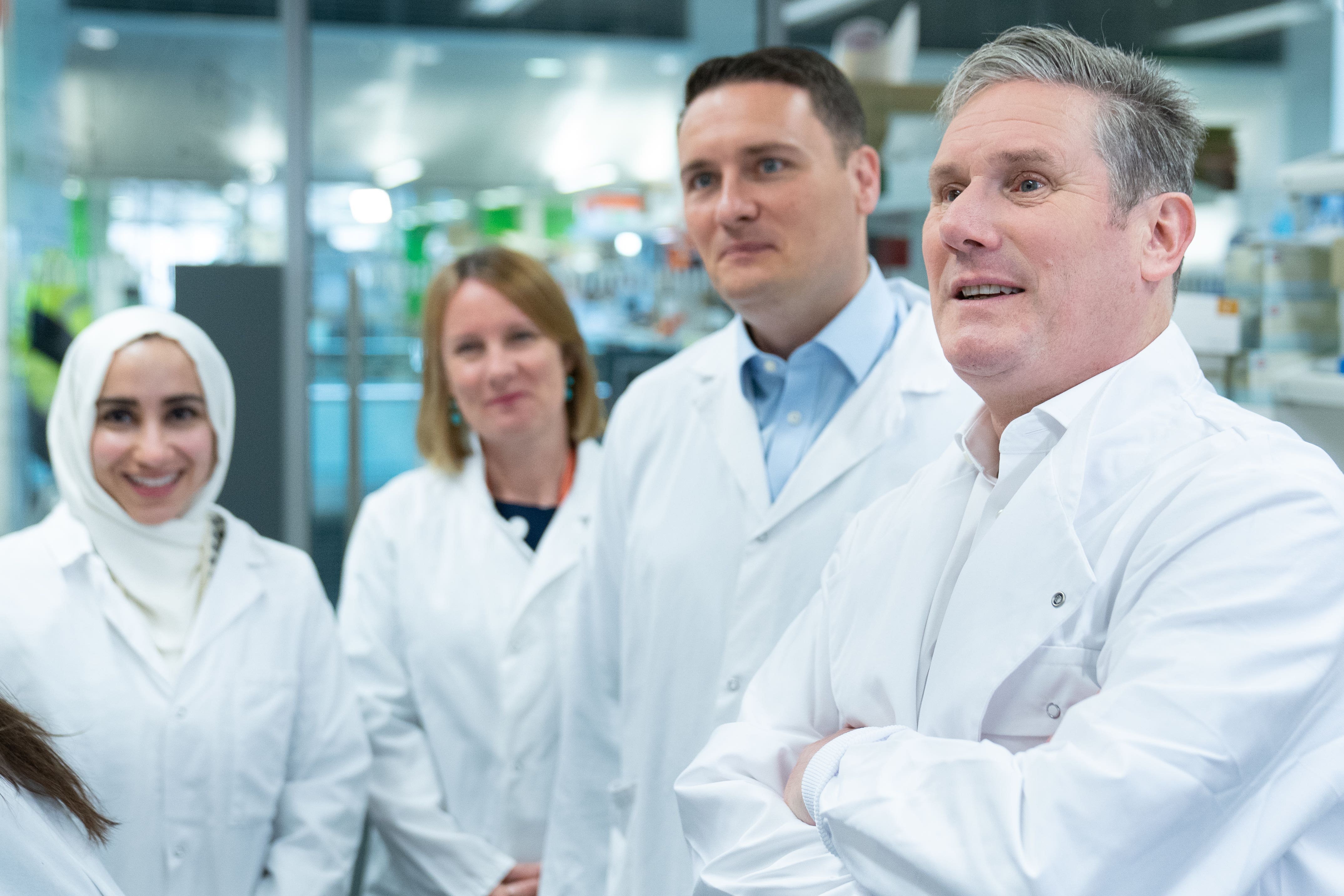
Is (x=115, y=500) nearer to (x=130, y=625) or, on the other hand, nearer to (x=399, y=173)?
(x=130, y=625)

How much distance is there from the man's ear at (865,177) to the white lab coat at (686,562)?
0.52ft

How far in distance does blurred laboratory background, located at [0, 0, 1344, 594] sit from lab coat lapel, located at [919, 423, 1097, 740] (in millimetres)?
2941

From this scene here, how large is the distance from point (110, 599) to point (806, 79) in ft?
4.46

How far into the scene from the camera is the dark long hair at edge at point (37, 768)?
125cm

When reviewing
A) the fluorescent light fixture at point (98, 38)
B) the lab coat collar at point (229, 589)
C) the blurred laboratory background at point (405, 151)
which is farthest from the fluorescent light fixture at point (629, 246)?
the lab coat collar at point (229, 589)

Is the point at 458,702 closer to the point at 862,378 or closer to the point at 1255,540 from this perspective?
the point at 862,378

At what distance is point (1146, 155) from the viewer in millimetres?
1067

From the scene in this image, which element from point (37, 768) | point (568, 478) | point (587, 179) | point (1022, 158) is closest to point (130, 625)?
point (37, 768)

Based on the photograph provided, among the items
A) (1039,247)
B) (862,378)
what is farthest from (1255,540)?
(862,378)

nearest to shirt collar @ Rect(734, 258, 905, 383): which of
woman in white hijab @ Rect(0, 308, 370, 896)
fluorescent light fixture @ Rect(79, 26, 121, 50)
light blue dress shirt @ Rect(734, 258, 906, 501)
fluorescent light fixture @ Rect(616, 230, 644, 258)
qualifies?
light blue dress shirt @ Rect(734, 258, 906, 501)

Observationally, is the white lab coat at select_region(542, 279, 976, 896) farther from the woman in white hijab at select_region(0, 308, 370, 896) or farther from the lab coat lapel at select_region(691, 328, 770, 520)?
the woman in white hijab at select_region(0, 308, 370, 896)

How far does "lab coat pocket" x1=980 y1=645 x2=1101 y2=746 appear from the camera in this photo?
0.99 meters

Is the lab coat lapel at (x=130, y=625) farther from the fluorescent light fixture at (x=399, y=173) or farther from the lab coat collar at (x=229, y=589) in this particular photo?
the fluorescent light fixture at (x=399, y=173)

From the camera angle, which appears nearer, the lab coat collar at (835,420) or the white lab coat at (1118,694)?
the white lab coat at (1118,694)
